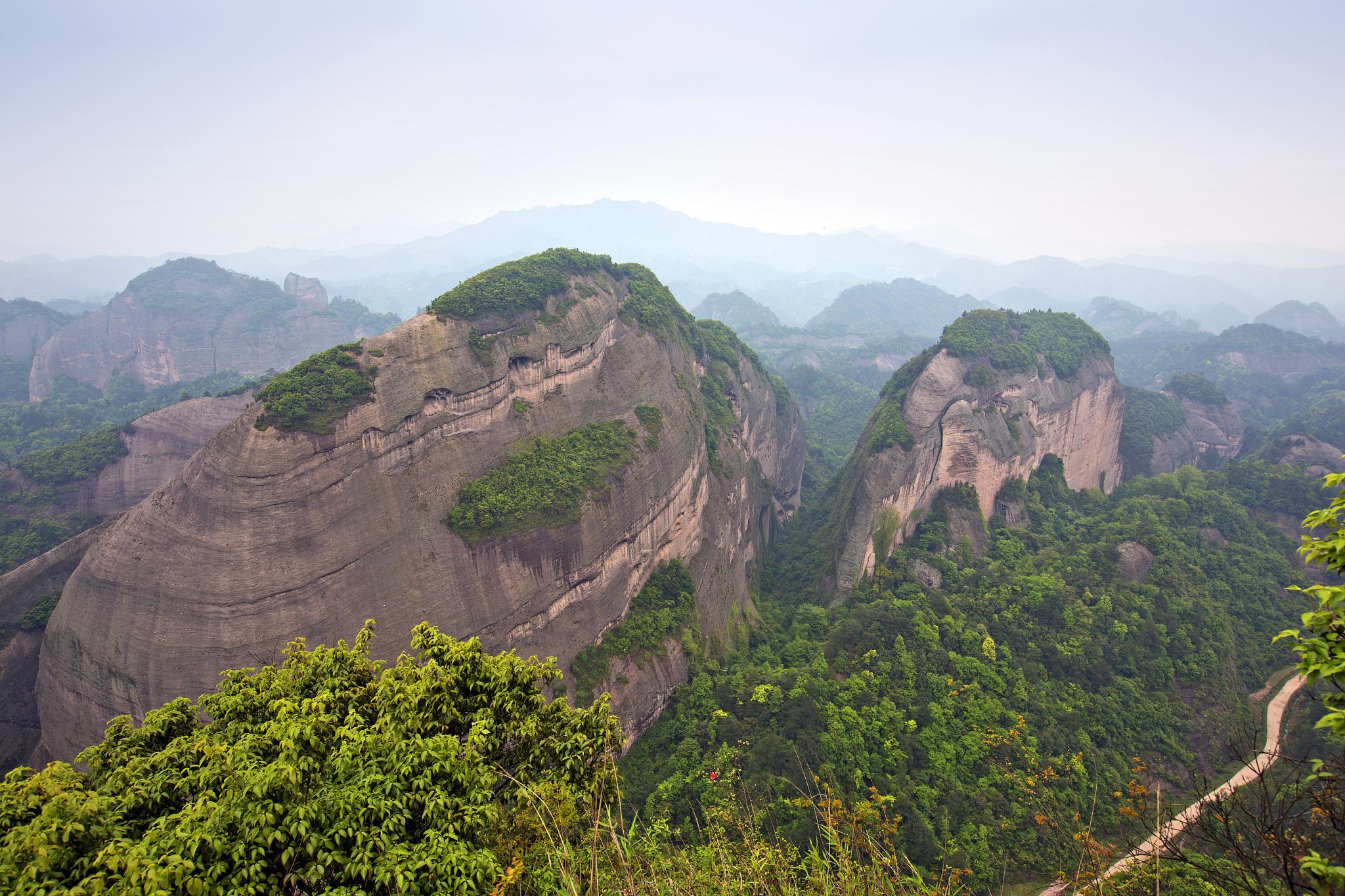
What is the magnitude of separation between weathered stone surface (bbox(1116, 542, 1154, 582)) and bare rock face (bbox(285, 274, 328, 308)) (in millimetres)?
106172

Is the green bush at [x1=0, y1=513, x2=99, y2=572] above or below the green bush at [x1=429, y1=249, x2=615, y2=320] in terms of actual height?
below

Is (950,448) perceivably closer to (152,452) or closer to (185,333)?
(152,452)

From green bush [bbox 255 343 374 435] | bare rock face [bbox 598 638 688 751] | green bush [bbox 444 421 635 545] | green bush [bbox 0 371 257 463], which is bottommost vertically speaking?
bare rock face [bbox 598 638 688 751]

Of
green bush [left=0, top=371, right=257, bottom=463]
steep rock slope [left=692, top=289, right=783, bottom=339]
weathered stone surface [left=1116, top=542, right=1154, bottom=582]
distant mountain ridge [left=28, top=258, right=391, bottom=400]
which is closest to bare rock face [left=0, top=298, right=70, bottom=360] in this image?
distant mountain ridge [left=28, top=258, right=391, bottom=400]

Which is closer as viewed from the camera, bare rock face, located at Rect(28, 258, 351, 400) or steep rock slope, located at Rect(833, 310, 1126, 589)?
steep rock slope, located at Rect(833, 310, 1126, 589)

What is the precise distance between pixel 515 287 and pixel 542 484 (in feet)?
32.5

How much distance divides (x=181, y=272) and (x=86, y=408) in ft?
108

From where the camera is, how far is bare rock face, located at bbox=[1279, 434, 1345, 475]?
43281 mm

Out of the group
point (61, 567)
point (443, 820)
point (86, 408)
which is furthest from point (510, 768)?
point (86, 408)

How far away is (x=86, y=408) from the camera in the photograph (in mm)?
68125

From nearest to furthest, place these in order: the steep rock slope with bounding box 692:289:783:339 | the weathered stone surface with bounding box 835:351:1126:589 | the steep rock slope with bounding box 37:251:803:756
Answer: the steep rock slope with bounding box 37:251:803:756
the weathered stone surface with bounding box 835:351:1126:589
the steep rock slope with bounding box 692:289:783:339

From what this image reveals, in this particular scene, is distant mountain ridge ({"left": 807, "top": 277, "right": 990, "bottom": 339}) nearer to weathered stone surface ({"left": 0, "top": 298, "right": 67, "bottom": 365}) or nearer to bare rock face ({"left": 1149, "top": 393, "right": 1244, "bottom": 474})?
bare rock face ({"left": 1149, "top": 393, "right": 1244, "bottom": 474})

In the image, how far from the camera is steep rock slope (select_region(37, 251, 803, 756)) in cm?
1841

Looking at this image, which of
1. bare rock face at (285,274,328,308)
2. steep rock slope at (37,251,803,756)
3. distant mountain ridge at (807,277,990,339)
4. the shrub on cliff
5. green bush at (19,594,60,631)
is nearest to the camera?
the shrub on cliff
